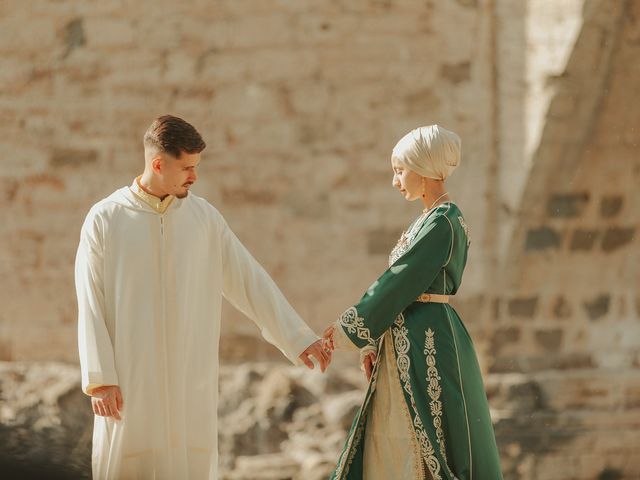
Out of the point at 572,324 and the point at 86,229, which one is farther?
the point at 572,324

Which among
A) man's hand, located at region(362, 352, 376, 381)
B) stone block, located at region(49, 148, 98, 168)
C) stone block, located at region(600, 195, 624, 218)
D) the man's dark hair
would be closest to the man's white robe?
the man's dark hair

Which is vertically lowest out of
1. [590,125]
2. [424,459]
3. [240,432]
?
[424,459]

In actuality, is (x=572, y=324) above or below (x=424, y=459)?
above

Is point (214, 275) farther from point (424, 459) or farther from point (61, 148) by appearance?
point (61, 148)

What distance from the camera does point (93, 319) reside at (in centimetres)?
435

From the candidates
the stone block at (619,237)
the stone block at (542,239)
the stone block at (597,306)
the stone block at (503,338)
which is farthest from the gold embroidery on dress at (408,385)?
the stone block at (619,237)

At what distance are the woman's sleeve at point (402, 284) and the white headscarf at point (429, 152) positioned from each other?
0.17m

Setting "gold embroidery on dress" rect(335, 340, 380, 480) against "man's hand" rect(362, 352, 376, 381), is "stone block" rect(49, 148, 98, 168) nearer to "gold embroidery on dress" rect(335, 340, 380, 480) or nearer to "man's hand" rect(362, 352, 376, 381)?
"man's hand" rect(362, 352, 376, 381)

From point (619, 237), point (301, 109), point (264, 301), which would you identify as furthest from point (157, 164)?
point (619, 237)

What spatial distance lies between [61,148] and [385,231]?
1.91 m

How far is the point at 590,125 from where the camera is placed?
7.36 meters

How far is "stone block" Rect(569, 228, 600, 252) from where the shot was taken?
747 cm

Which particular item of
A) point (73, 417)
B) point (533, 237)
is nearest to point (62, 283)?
point (73, 417)

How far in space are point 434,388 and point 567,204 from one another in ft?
10.2
